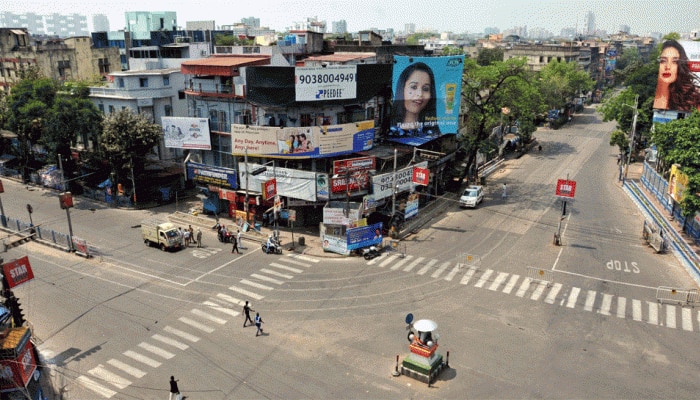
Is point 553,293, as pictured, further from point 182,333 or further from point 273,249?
point 182,333

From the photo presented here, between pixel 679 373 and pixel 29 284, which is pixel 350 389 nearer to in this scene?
pixel 679 373

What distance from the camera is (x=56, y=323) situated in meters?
30.7

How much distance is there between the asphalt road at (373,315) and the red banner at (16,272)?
384 cm

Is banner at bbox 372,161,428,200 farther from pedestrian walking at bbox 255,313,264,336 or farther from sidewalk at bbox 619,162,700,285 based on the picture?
sidewalk at bbox 619,162,700,285

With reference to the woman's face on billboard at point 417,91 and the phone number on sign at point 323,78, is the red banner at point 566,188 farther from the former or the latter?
the phone number on sign at point 323,78

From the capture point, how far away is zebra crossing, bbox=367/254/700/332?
3091 cm

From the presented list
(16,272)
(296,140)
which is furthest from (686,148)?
(16,272)

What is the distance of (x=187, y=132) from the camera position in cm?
4794

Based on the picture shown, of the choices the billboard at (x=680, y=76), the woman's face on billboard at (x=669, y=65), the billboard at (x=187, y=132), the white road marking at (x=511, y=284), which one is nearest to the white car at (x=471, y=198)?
the white road marking at (x=511, y=284)

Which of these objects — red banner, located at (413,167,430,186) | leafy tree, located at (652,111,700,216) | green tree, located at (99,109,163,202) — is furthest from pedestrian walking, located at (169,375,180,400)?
leafy tree, located at (652,111,700,216)

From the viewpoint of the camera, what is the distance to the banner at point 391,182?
144 feet

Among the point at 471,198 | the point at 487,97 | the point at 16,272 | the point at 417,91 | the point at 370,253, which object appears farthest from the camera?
the point at 487,97

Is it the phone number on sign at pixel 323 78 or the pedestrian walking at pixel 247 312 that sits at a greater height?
→ the phone number on sign at pixel 323 78

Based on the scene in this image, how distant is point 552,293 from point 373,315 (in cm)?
1228
